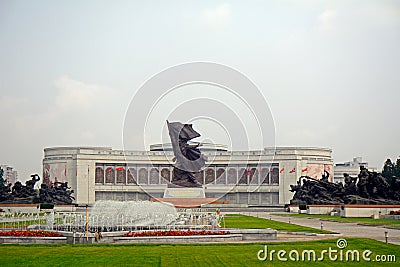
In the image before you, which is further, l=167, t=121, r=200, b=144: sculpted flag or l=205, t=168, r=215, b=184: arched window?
l=205, t=168, r=215, b=184: arched window

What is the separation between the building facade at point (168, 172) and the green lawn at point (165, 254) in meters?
69.4

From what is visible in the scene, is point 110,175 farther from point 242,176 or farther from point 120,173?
point 242,176

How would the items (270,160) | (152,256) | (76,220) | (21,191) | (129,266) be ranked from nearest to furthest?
(129,266), (152,256), (76,220), (21,191), (270,160)

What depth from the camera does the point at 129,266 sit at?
13922 mm

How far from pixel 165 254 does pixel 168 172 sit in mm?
76627

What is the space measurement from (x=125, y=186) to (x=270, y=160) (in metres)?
20.6

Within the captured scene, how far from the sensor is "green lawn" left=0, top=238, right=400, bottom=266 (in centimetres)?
1448

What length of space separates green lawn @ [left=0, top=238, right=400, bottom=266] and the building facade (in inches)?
2732

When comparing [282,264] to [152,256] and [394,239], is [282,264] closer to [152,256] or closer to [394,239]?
[152,256]

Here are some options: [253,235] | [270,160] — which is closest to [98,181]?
[270,160]

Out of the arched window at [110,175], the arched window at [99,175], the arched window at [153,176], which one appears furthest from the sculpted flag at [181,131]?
the arched window at [99,175]

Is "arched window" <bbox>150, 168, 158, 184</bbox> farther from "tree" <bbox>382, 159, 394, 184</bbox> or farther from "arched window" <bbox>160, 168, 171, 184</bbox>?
"tree" <bbox>382, 159, 394, 184</bbox>

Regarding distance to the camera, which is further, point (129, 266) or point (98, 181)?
point (98, 181)

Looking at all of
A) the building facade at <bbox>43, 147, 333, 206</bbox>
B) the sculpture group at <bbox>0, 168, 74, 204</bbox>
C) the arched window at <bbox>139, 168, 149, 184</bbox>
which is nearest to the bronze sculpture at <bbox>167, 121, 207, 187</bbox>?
the sculpture group at <bbox>0, 168, 74, 204</bbox>
